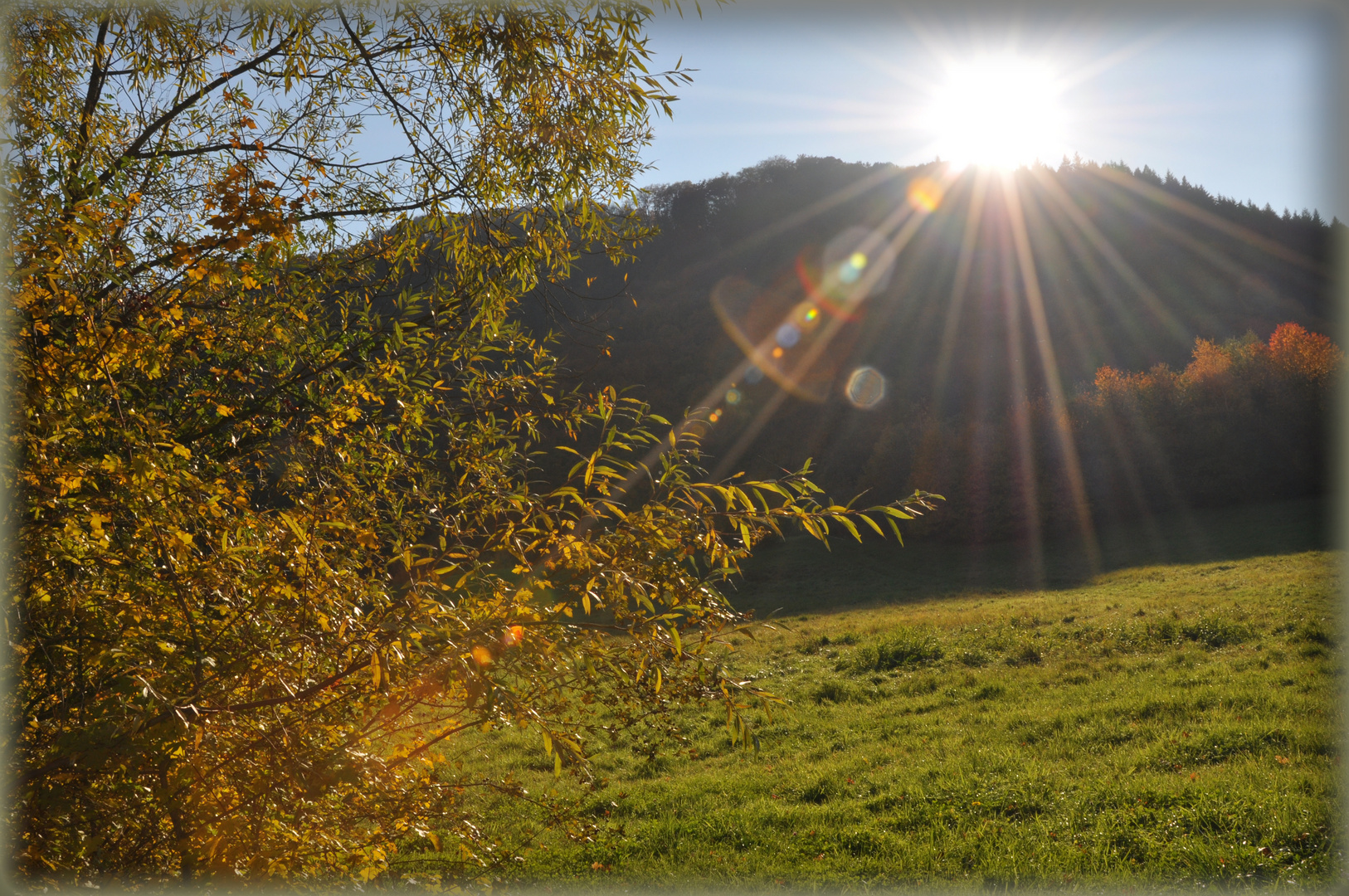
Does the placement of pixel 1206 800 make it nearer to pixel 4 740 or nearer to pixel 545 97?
pixel 545 97

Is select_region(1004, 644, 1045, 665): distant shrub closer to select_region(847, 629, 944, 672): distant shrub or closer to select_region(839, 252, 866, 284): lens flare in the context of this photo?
select_region(847, 629, 944, 672): distant shrub

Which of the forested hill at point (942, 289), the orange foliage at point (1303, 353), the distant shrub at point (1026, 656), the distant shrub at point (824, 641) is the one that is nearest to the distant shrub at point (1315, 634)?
the distant shrub at point (1026, 656)

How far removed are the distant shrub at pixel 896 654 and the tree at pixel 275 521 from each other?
9.66 m

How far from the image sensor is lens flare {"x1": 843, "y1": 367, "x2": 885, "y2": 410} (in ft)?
→ 154

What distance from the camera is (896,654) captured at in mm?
11500

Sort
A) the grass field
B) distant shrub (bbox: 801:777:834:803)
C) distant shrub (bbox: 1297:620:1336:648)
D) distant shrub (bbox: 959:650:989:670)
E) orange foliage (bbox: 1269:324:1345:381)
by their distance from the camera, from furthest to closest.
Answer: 1. orange foliage (bbox: 1269:324:1345:381)
2. distant shrub (bbox: 959:650:989:670)
3. distant shrub (bbox: 1297:620:1336:648)
4. distant shrub (bbox: 801:777:834:803)
5. the grass field

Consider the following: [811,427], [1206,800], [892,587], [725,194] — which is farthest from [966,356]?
[1206,800]

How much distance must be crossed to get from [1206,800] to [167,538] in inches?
243

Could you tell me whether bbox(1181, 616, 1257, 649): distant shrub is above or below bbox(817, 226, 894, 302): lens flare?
below

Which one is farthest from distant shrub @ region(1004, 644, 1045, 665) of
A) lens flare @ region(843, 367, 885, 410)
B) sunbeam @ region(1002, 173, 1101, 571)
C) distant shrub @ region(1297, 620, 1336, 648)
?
lens flare @ region(843, 367, 885, 410)

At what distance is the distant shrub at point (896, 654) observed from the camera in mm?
11180

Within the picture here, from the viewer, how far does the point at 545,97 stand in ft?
9.47

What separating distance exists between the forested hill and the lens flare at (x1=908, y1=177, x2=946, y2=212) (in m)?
0.33

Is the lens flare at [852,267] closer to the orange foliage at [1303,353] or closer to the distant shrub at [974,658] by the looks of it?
the orange foliage at [1303,353]
